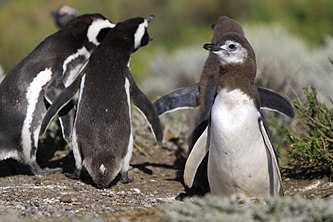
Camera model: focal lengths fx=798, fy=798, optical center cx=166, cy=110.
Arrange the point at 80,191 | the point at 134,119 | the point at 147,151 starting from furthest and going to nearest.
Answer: the point at 134,119 < the point at 147,151 < the point at 80,191

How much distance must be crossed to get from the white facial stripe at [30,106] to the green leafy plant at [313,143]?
2.30 meters

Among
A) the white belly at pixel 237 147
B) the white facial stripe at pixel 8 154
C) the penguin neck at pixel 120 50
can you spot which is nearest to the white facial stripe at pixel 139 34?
the penguin neck at pixel 120 50

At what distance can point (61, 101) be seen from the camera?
6992 millimetres

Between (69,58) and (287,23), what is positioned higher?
(287,23)

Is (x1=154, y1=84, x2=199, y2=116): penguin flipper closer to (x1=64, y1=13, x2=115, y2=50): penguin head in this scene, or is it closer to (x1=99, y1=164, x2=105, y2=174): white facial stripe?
(x1=64, y1=13, x2=115, y2=50): penguin head

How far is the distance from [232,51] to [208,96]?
1.30 m

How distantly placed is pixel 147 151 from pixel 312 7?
8.55 metres

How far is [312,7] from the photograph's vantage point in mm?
16125

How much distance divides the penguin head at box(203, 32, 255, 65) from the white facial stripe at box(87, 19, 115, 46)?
2144mm

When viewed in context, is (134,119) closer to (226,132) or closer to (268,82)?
(268,82)

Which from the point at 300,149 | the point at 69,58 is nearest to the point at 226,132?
the point at 300,149

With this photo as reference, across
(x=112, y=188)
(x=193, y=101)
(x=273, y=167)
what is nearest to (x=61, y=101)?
(x=112, y=188)

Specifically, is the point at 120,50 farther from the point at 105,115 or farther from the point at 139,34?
the point at 105,115

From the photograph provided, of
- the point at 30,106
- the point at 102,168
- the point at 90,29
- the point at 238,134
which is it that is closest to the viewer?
the point at 238,134
